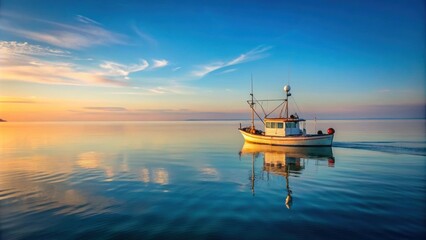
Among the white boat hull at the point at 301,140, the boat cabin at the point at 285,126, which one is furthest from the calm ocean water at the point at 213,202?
the boat cabin at the point at 285,126

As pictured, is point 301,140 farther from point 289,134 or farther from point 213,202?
point 213,202

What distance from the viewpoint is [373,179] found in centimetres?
2334

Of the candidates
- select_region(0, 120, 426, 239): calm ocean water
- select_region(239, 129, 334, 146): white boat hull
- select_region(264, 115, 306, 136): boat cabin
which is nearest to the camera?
select_region(0, 120, 426, 239): calm ocean water

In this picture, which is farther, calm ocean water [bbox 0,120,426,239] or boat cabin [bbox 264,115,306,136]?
boat cabin [bbox 264,115,306,136]

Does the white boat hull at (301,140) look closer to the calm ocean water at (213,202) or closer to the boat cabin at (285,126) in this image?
the boat cabin at (285,126)

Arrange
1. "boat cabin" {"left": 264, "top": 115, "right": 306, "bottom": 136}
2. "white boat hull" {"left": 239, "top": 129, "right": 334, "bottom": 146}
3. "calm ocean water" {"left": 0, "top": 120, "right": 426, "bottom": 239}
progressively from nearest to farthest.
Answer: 1. "calm ocean water" {"left": 0, "top": 120, "right": 426, "bottom": 239}
2. "white boat hull" {"left": 239, "top": 129, "right": 334, "bottom": 146}
3. "boat cabin" {"left": 264, "top": 115, "right": 306, "bottom": 136}

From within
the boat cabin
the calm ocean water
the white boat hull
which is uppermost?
the boat cabin

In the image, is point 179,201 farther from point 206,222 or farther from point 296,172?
point 296,172

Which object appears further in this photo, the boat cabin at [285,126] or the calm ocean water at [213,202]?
the boat cabin at [285,126]

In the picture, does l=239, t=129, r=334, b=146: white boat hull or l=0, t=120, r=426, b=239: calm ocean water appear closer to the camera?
l=0, t=120, r=426, b=239: calm ocean water

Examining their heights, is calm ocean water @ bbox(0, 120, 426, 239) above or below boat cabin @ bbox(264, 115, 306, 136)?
below

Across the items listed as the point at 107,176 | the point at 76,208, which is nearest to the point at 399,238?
the point at 76,208

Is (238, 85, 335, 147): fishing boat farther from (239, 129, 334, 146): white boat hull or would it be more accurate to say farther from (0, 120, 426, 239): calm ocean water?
(0, 120, 426, 239): calm ocean water

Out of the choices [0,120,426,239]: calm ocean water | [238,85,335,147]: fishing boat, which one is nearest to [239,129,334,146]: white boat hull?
[238,85,335,147]: fishing boat
